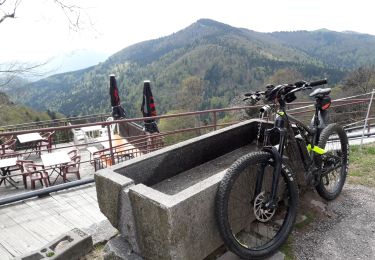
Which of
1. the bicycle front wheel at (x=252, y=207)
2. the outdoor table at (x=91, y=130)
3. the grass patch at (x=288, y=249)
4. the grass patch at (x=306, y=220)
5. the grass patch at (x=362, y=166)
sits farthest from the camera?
the outdoor table at (x=91, y=130)

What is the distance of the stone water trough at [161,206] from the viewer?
202 cm

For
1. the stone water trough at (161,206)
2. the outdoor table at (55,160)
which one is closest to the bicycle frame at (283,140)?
the stone water trough at (161,206)

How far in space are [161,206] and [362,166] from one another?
3.66 meters

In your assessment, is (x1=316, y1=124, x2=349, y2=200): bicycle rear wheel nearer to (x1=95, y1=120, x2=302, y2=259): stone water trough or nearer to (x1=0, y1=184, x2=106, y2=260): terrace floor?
(x1=95, y1=120, x2=302, y2=259): stone water trough

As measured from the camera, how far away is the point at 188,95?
55.1 m

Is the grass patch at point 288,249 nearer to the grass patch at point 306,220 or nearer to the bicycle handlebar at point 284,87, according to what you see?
the grass patch at point 306,220

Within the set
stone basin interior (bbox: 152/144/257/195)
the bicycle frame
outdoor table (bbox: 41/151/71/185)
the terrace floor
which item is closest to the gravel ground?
the bicycle frame

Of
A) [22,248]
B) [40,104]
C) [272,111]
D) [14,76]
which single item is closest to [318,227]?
[272,111]

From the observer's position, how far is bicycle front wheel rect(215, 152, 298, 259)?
2193mm

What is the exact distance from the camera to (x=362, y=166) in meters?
4.43

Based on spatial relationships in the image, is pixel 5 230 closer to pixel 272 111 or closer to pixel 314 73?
pixel 272 111

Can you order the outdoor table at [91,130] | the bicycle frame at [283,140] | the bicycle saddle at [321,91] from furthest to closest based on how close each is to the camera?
the outdoor table at [91,130], the bicycle saddle at [321,91], the bicycle frame at [283,140]

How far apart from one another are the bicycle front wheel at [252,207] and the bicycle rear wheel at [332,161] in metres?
0.73

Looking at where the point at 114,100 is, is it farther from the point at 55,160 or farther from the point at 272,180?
the point at 272,180
